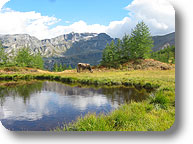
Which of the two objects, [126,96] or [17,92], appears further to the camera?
[17,92]

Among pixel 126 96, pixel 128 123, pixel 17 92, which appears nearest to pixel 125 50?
pixel 126 96

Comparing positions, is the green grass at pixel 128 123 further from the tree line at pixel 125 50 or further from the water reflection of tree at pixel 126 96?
the tree line at pixel 125 50

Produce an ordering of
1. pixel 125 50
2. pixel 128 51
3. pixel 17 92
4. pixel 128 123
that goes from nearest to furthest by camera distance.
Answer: pixel 128 123 < pixel 17 92 < pixel 128 51 < pixel 125 50

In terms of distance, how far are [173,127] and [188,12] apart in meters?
3.73

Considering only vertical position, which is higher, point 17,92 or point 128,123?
point 128,123

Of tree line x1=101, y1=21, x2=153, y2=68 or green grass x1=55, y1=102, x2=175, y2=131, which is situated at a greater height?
tree line x1=101, y1=21, x2=153, y2=68

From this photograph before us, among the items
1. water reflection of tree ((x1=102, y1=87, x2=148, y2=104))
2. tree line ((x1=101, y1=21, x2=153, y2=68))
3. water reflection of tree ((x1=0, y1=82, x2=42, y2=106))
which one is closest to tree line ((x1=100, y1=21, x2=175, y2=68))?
tree line ((x1=101, y1=21, x2=153, y2=68))

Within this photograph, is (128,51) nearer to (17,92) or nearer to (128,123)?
(17,92)

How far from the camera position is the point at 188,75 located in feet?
17.0

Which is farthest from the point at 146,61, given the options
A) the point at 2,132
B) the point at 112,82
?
the point at 2,132

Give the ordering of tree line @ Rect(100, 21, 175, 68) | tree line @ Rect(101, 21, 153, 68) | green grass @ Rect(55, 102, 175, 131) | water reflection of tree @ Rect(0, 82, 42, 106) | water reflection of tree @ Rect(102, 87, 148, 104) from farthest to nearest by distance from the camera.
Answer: tree line @ Rect(100, 21, 175, 68), tree line @ Rect(101, 21, 153, 68), water reflection of tree @ Rect(0, 82, 42, 106), water reflection of tree @ Rect(102, 87, 148, 104), green grass @ Rect(55, 102, 175, 131)

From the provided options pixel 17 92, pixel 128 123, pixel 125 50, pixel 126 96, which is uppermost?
pixel 125 50

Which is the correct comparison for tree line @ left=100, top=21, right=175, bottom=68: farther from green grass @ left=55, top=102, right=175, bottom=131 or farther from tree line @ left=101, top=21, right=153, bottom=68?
green grass @ left=55, top=102, right=175, bottom=131

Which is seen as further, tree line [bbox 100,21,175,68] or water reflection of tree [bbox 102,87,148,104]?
tree line [bbox 100,21,175,68]
